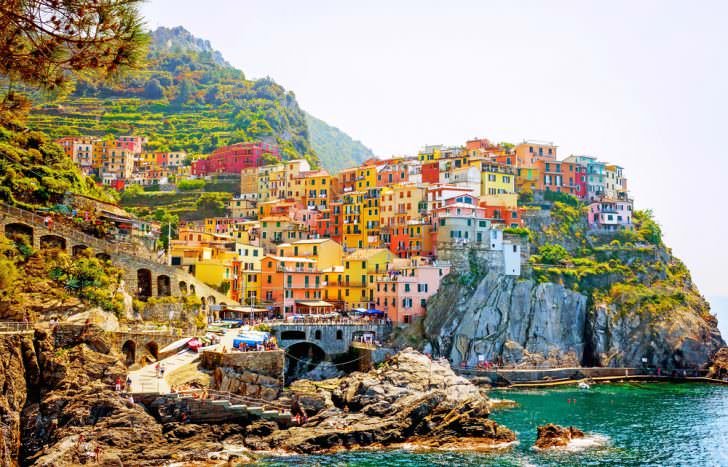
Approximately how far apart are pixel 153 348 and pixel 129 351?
1.91 m

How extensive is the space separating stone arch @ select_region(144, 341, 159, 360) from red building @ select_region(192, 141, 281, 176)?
214 ft

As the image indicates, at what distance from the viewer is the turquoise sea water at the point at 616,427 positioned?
41.3 meters

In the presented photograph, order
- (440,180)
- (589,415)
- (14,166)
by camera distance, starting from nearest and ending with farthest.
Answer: (589,415) < (14,166) < (440,180)

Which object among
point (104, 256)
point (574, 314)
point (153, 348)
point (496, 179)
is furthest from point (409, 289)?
point (104, 256)

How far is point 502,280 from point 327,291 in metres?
17.9

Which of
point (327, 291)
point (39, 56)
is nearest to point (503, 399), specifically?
point (327, 291)

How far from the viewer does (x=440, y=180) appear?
91375 mm

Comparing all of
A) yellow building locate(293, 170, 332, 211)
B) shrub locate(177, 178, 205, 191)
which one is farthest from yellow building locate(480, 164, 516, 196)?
shrub locate(177, 178, 205, 191)

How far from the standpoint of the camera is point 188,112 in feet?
520

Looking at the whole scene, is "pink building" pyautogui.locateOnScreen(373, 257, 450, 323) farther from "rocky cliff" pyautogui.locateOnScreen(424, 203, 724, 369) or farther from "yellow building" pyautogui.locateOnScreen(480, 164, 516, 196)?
"yellow building" pyautogui.locateOnScreen(480, 164, 516, 196)

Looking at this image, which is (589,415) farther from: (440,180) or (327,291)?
(440,180)

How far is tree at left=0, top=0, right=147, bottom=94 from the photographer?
43.7 ft

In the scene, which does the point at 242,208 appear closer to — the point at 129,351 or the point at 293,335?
the point at 293,335

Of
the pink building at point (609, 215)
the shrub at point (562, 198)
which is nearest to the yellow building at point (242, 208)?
the shrub at point (562, 198)
